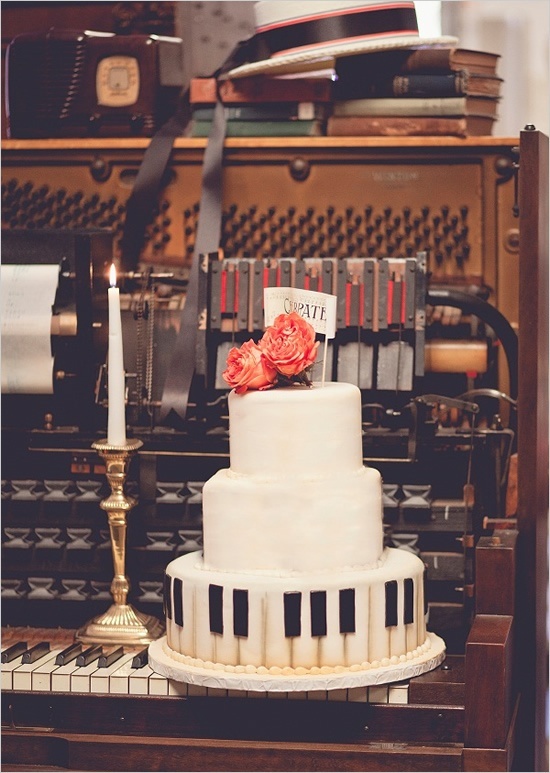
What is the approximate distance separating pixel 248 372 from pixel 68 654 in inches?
42.3

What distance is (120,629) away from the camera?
4289 millimetres

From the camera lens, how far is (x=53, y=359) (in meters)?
4.68

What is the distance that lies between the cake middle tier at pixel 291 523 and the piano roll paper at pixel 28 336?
111cm

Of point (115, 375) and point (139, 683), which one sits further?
point (115, 375)

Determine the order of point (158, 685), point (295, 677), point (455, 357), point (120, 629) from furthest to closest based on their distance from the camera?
point (455, 357) → point (120, 629) → point (158, 685) → point (295, 677)

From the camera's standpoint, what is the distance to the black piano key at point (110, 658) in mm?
4059

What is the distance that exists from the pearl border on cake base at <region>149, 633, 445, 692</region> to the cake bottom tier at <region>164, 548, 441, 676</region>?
0.01 m

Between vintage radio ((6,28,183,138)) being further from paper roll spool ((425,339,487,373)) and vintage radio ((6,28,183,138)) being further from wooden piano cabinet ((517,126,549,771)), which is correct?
wooden piano cabinet ((517,126,549,771))

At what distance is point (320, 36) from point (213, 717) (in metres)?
2.57

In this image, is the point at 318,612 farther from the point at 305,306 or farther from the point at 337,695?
the point at 305,306

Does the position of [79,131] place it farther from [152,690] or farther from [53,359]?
[152,690]

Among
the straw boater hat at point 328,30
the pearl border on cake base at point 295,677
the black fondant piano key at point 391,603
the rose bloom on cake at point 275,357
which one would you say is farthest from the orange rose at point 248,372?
the straw boater hat at point 328,30

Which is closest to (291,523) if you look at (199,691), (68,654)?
(199,691)

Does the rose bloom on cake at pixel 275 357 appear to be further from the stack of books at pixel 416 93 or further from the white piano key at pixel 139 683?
the stack of books at pixel 416 93
